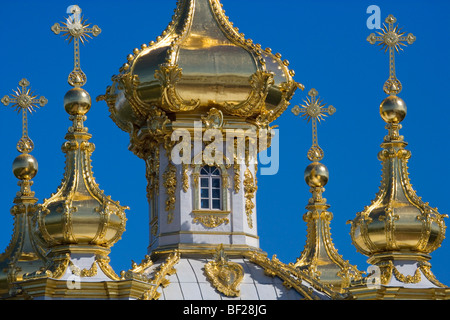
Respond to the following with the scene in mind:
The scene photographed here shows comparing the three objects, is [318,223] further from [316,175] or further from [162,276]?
[162,276]

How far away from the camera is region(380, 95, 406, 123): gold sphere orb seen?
60.3 meters

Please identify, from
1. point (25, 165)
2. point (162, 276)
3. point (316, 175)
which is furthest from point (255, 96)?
point (25, 165)

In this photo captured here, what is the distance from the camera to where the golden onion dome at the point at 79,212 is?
2253 inches

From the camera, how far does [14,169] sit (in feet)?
211

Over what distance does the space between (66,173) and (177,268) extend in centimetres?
426

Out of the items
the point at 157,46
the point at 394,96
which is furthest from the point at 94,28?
the point at 394,96

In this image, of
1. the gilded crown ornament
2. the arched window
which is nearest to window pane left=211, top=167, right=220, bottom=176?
the arched window

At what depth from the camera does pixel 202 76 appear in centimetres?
6234

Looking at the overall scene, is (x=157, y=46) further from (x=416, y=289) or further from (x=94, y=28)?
(x=416, y=289)

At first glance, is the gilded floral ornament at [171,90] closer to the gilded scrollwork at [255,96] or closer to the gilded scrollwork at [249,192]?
the gilded scrollwork at [255,96]

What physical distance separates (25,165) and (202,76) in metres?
5.86

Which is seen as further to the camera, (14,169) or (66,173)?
(14,169)
